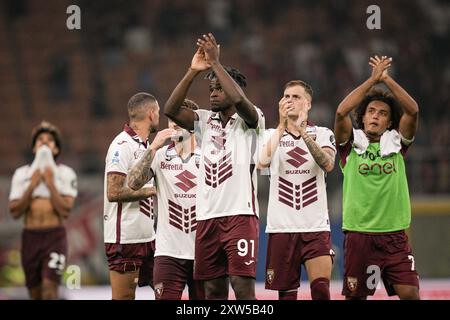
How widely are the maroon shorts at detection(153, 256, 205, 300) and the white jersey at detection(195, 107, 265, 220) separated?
0.87 meters

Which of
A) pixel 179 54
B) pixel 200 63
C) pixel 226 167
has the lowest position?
pixel 226 167

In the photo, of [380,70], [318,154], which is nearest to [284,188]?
[318,154]

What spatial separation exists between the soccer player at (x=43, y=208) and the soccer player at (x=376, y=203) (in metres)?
3.54

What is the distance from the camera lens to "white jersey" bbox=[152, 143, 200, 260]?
8055 mm

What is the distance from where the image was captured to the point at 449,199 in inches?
577

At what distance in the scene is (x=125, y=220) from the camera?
323 inches

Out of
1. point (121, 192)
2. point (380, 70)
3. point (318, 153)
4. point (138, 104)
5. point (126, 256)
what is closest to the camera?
point (380, 70)

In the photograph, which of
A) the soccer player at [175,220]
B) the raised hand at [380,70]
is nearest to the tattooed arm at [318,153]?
the raised hand at [380,70]

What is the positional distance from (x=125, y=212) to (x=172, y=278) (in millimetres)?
694

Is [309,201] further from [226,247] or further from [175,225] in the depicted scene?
[226,247]

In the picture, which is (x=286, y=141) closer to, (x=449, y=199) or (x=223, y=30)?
(x=449, y=199)

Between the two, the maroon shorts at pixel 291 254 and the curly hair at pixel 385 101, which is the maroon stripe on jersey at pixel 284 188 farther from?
the curly hair at pixel 385 101

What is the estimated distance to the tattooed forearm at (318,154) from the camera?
7.92 metres
